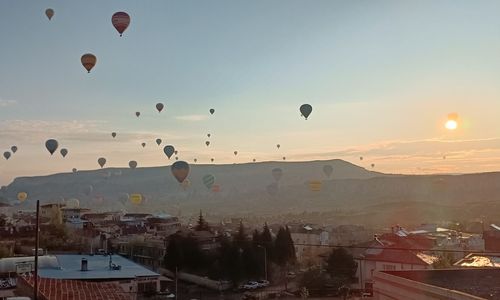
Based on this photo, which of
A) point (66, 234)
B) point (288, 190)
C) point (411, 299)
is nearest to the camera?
point (411, 299)

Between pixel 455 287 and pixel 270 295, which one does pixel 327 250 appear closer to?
pixel 270 295

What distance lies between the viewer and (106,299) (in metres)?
14.9

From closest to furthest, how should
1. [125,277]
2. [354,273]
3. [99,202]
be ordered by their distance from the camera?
[125,277]
[354,273]
[99,202]

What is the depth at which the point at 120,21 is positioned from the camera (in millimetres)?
31500

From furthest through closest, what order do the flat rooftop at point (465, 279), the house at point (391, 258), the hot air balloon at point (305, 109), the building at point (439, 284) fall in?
the hot air balloon at point (305, 109), the house at point (391, 258), the flat rooftop at point (465, 279), the building at point (439, 284)

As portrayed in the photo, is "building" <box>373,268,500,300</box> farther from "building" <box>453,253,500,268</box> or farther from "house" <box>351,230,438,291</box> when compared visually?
"house" <box>351,230,438,291</box>

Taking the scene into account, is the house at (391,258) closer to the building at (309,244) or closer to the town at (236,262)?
the town at (236,262)

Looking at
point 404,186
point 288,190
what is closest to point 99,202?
point 288,190

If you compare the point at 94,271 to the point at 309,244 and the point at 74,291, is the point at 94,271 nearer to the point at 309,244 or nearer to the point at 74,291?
the point at 74,291

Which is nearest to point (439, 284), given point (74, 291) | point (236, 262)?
point (74, 291)

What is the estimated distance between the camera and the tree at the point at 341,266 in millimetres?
39719

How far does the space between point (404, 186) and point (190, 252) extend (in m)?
130

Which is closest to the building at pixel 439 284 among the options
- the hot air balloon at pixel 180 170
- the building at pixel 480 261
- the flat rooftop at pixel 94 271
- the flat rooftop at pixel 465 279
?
the flat rooftop at pixel 465 279

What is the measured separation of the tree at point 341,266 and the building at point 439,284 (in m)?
22.5
